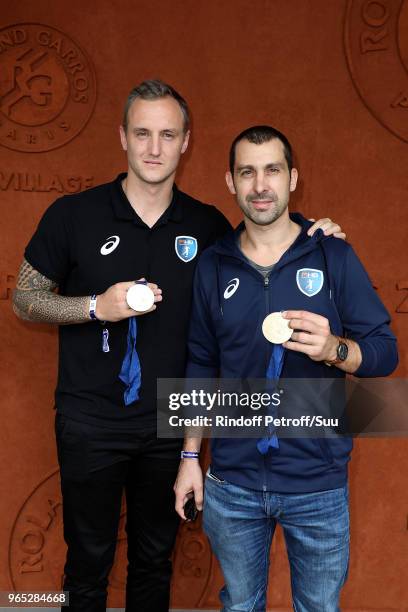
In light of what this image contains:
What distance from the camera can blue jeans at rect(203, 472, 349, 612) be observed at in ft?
6.65

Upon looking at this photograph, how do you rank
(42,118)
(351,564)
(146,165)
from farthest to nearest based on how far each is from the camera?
(351,564), (42,118), (146,165)

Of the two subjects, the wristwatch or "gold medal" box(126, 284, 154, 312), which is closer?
the wristwatch

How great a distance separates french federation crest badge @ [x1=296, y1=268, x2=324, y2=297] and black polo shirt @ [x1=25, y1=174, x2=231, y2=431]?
457mm

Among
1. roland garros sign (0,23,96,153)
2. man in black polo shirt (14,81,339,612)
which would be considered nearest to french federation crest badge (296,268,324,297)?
man in black polo shirt (14,81,339,612)

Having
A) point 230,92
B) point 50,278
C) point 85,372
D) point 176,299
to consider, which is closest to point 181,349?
point 176,299

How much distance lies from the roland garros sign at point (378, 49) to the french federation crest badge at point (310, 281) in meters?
1.19

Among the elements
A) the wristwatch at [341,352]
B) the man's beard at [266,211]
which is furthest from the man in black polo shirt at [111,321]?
the wristwatch at [341,352]

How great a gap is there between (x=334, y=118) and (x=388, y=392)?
4.04 ft

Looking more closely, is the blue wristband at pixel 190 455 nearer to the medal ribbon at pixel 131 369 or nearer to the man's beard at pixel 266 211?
the medal ribbon at pixel 131 369

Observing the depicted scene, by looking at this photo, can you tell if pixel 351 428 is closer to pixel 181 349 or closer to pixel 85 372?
pixel 181 349

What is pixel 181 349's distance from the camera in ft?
7.77

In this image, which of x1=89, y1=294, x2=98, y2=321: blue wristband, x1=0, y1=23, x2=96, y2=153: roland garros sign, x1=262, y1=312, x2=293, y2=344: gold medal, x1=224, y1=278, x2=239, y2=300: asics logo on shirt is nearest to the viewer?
x1=262, y1=312, x2=293, y2=344: gold medal

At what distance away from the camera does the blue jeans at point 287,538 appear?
6.65ft

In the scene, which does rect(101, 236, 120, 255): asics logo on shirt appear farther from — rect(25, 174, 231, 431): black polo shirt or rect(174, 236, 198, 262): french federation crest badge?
rect(174, 236, 198, 262): french federation crest badge
